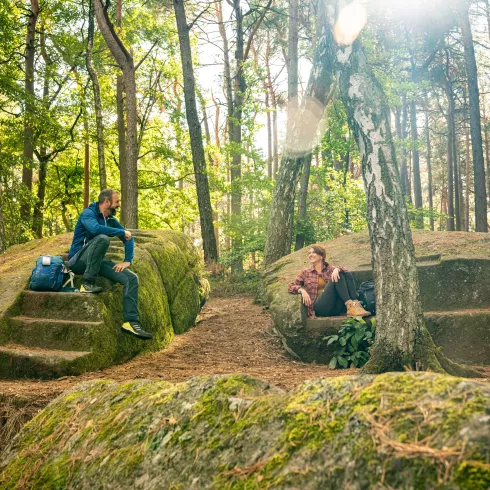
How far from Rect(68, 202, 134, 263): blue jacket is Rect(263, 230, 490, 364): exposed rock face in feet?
9.06

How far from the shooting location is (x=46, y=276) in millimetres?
6309

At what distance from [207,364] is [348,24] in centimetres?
448

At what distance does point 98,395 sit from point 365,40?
15.5 metres

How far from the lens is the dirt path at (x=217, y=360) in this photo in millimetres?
4944

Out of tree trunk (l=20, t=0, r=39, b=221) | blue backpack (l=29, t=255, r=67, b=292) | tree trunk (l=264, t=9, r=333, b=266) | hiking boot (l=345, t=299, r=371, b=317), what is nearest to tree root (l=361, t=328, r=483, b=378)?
hiking boot (l=345, t=299, r=371, b=317)

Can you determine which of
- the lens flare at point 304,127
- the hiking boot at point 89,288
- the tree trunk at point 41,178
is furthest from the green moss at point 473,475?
the tree trunk at point 41,178

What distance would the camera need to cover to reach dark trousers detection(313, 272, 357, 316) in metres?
7.30

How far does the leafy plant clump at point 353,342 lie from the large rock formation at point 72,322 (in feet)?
8.80

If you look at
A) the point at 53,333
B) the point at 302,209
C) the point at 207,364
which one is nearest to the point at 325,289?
the point at 207,364

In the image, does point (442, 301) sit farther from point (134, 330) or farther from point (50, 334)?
point (50, 334)

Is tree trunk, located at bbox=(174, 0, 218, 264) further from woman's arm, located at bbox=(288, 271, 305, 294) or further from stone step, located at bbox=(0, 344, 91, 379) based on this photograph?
stone step, located at bbox=(0, 344, 91, 379)

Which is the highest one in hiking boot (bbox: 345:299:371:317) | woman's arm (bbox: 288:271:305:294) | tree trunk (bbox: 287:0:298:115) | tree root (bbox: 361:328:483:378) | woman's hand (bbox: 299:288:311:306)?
tree trunk (bbox: 287:0:298:115)

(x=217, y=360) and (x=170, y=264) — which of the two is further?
(x=170, y=264)

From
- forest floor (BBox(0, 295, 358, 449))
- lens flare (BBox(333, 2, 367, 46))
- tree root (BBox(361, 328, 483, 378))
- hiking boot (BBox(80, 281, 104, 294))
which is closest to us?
forest floor (BBox(0, 295, 358, 449))
